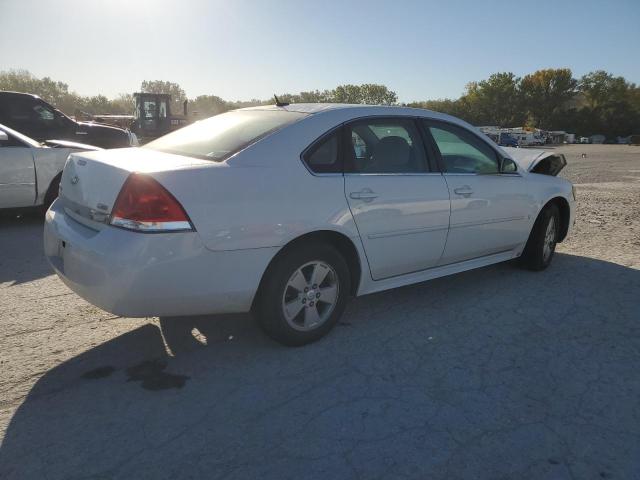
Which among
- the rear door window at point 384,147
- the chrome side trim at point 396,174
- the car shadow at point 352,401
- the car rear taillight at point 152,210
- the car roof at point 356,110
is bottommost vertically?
the car shadow at point 352,401

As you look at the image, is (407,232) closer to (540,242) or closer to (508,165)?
(508,165)

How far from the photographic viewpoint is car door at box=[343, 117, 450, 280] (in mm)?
3436

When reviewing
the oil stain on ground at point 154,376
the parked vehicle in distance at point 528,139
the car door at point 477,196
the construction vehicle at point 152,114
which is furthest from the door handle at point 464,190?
the parked vehicle in distance at point 528,139

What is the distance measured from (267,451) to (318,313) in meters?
1.22

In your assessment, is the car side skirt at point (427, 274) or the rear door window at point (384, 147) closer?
the rear door window at point (384, 147)

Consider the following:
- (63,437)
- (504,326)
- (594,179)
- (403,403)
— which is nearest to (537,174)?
(504,326)

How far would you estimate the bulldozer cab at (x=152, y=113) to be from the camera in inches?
1022

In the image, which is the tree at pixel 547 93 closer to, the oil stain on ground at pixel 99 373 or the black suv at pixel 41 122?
the black suv at pixel 41 122

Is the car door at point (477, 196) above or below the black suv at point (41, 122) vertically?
below

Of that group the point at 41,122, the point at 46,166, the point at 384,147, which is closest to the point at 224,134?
the point at 384,147

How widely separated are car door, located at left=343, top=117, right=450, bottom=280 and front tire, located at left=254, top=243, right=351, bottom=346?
0.99 ft

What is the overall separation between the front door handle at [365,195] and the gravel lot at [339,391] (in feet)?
3.16

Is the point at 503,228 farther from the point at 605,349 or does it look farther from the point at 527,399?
the point at 527,399

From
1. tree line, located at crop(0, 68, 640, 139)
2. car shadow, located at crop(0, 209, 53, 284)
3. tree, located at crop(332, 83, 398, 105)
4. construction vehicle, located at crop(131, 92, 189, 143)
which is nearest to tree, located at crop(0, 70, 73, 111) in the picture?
tree line, located at crop(0, 68, 640, 139)
